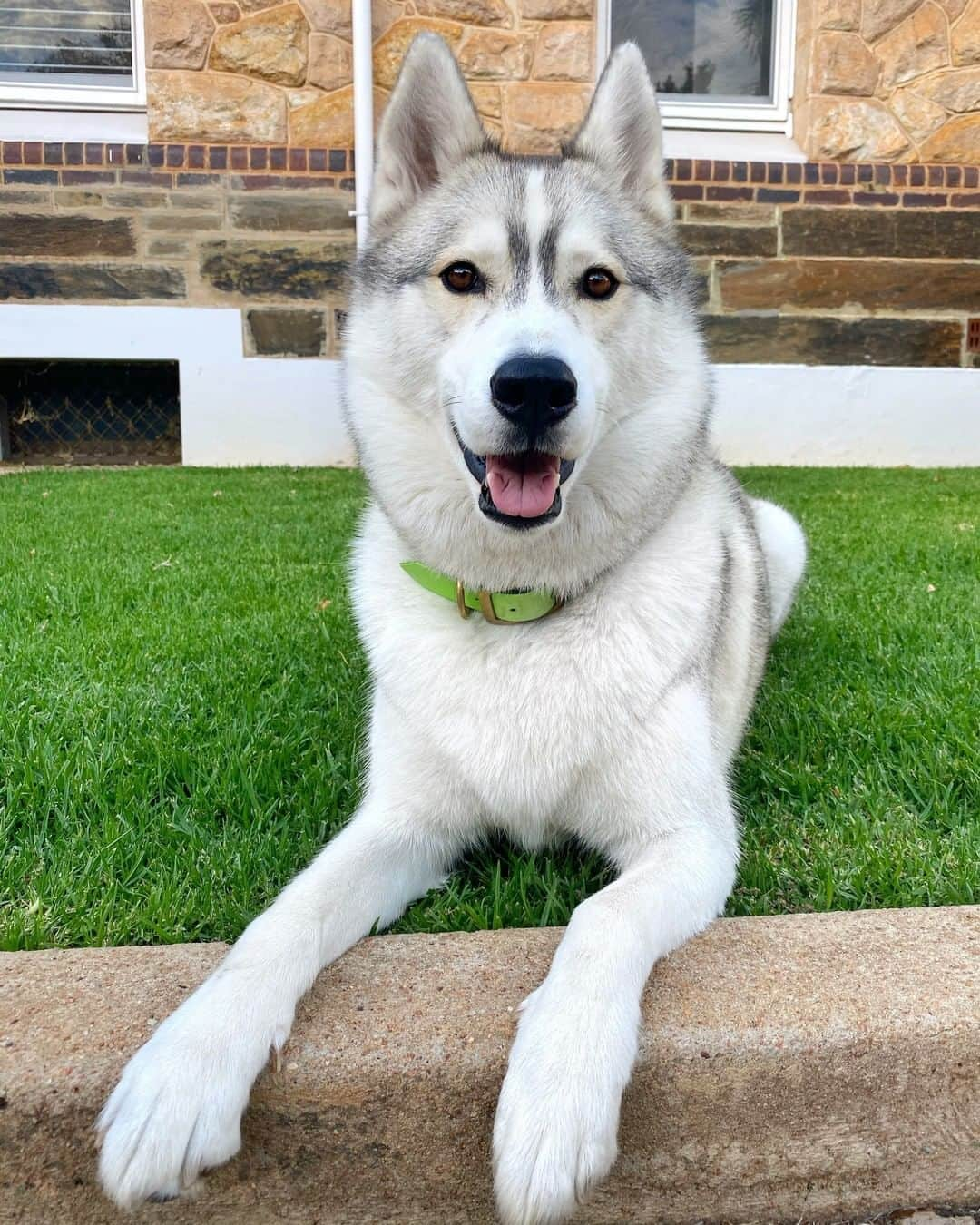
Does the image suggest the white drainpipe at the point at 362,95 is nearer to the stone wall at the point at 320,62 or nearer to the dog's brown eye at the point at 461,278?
the stone wall at the point at 320,62

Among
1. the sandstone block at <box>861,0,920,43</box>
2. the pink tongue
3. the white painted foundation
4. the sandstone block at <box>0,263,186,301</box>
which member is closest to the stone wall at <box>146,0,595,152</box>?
the sandstone block at <box>0,263,186,301</box>

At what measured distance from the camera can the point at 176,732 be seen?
2.47 meters

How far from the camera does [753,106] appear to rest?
→ 25.6ft

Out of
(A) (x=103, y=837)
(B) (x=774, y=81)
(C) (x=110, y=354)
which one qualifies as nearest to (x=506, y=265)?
(A) (x=103, y=837)

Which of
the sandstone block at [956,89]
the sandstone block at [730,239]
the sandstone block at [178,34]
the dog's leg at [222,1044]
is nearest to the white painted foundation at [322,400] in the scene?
the sandstone block at [730,239]

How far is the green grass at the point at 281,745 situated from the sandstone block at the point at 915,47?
4838mm

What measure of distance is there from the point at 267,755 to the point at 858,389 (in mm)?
6936

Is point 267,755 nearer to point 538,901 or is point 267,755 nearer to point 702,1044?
point 538,901

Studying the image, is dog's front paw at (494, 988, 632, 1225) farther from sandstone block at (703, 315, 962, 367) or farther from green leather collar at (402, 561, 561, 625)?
sandstone block at (703, 315, 962, 367)

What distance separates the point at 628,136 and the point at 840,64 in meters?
6.53

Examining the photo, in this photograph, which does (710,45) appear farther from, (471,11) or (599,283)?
(599,283)

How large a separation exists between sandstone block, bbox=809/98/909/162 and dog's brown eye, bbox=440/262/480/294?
6.93 metres

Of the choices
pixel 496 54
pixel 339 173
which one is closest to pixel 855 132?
pixel 496 54

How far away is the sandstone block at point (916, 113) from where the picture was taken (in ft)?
24.7
